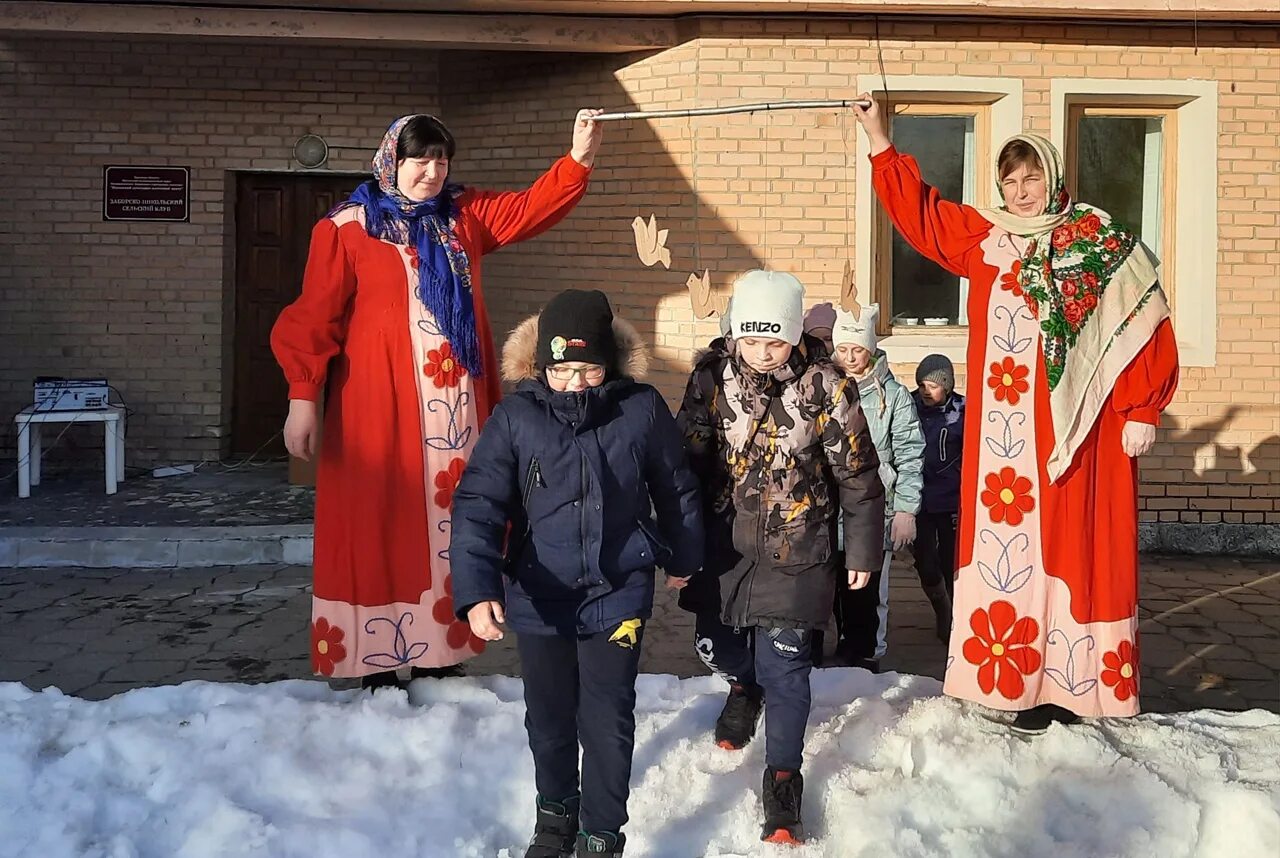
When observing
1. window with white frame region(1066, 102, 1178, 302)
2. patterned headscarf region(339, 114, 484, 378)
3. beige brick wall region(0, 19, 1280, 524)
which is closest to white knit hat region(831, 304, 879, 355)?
patterned headscarf region(339, 114, 484, 378)

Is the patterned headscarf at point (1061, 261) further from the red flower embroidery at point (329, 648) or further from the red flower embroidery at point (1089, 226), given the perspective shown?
the red flower embroidery at point (329, 648)

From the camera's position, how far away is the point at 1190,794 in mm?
3238

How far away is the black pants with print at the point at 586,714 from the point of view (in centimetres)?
290

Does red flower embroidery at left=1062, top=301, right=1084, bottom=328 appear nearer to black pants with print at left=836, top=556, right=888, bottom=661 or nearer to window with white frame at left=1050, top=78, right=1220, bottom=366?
black pants with print at left=836, top=556, right=888, bottom=661

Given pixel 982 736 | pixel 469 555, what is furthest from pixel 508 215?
pixel 982 736

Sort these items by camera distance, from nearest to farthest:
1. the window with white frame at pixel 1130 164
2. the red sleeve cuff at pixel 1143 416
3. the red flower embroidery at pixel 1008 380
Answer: the red sleeve cuff at pixel 1143 416, the red flower embroidery at pixel 1008 380, the window with white frame at pixel 1130 164

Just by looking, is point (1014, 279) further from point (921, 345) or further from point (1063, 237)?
point (921, 345)

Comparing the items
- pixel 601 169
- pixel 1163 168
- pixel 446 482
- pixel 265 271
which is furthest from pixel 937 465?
pixel 265 271

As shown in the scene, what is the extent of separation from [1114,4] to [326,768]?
6.16 meters

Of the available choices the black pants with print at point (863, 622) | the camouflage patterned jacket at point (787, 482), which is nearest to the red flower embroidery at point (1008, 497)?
the camouflage patterned jacket at point (787, 482)

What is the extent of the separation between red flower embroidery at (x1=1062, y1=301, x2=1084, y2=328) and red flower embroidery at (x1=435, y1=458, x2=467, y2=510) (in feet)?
6.34

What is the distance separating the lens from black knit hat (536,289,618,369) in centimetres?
289

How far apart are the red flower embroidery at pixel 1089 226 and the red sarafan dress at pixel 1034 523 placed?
0.18 metres

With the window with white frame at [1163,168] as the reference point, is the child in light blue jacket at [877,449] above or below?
below
